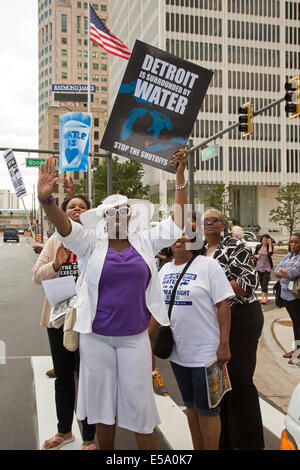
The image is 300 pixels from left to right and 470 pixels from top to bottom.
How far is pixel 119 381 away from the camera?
2.97 metres

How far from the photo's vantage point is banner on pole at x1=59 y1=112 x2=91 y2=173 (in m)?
8.44

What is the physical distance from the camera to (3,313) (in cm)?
1059

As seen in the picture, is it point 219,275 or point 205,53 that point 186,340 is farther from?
point 205,53

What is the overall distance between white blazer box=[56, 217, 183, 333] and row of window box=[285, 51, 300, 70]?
77068 millimetres

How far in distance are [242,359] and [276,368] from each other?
3.02 metres

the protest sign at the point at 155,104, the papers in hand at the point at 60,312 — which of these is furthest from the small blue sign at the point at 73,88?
the papers in hand at the point at 60,312

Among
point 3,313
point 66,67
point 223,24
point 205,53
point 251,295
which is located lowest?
point 3,313

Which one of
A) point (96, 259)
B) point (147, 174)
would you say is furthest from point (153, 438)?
point (147, 174)

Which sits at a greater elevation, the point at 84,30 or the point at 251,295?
the point at 84,30

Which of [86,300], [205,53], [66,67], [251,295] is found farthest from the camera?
[66,67]

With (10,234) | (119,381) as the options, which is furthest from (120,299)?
(10,234)

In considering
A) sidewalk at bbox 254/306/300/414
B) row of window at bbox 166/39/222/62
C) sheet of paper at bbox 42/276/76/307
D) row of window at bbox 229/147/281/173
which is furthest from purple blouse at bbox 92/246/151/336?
row of window at bbox 166/39/222/62

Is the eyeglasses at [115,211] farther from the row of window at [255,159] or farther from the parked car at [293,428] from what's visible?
the row of window at [255,159]

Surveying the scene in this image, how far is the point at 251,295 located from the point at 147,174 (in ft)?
232
